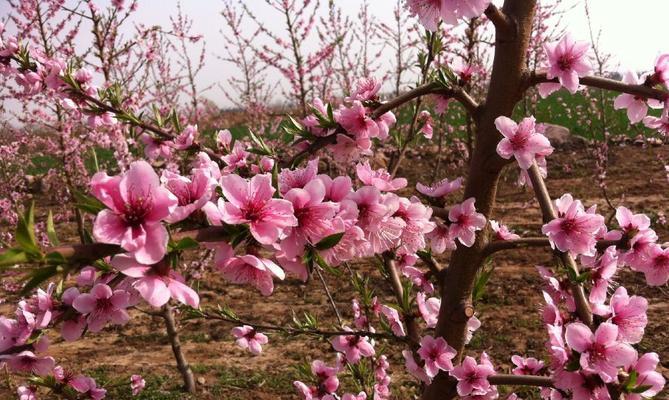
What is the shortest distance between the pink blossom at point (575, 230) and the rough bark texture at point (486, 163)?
0.23 m

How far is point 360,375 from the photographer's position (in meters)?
2.64

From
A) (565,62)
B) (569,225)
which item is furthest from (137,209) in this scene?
(565,62)

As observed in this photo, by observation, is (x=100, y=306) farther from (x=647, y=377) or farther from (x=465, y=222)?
(x=647, y=377)

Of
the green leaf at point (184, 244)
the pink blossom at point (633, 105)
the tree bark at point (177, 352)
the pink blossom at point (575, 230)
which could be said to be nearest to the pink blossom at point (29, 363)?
the green leaf at point (184, 244)

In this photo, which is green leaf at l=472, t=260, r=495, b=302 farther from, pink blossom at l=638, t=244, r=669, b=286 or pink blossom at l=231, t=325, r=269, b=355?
pink blossom at l=231, t=325, r=269, b=355

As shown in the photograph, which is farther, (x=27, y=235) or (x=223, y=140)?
(x=223, y=140)

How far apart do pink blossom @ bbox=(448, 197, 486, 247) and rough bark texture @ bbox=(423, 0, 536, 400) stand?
118mm

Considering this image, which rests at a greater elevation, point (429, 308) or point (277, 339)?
point (429, 308)

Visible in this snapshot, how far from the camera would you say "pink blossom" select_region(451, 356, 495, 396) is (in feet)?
5.53

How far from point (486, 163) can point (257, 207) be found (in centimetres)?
89

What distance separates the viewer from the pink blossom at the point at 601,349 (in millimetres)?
1177

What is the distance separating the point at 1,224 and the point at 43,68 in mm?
10150

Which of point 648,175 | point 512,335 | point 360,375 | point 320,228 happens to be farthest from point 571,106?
point 320,228

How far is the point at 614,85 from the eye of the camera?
143 cm
